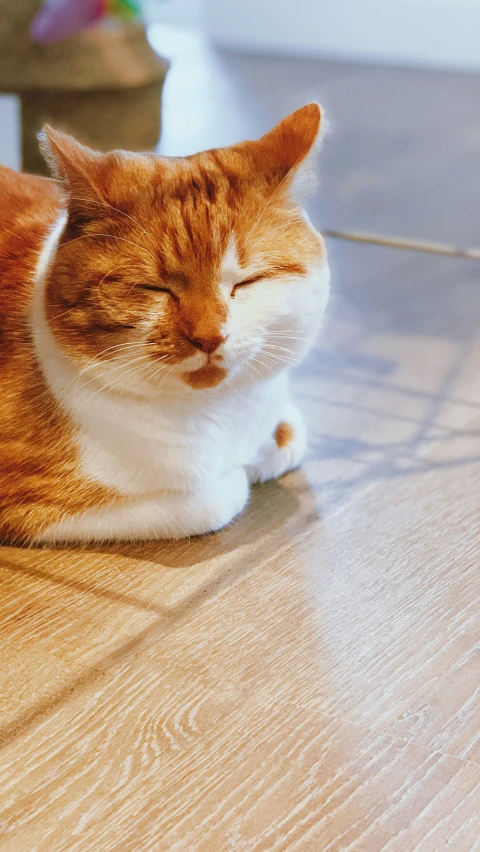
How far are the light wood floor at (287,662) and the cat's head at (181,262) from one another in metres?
0.28

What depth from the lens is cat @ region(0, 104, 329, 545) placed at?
3.72ft

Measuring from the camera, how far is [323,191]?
3188 millimetres

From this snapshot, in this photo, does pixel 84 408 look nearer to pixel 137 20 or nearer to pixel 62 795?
pixel 62 795

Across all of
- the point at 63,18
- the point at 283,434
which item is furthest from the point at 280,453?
the point at 63,18

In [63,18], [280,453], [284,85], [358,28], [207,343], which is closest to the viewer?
[207,343]

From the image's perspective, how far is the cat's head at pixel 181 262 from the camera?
1126 mm

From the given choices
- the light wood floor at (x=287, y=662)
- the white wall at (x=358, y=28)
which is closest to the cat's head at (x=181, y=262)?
the light wood floor at (x=287, y=662)

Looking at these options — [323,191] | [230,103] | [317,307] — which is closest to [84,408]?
[317,307]

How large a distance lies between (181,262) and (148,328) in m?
0.08

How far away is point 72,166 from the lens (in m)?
1.12

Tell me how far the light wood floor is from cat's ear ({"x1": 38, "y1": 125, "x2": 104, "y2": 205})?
480mm

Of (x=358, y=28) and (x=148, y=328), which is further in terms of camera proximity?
(x=358, y=28)

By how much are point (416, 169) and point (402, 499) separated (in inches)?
94.7

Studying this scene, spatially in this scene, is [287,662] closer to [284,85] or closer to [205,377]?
[205,377]
